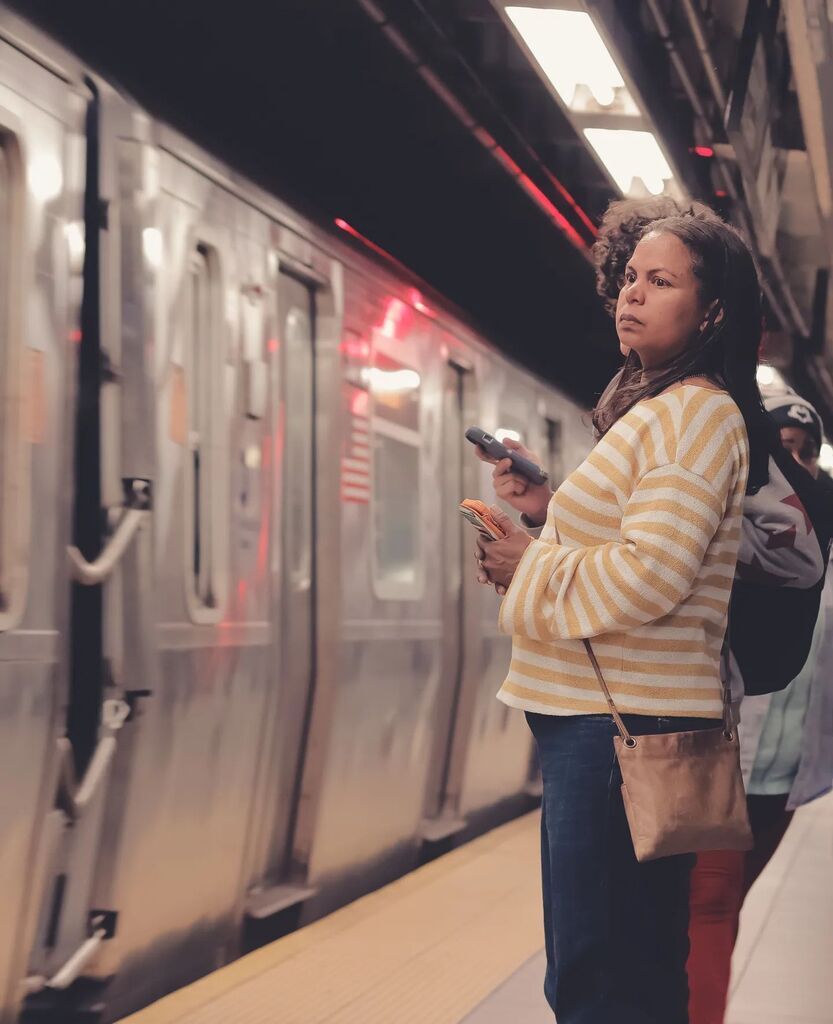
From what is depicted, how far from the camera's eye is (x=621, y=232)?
238cm

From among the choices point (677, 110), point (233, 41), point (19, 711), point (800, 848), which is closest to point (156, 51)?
point (233, 41)

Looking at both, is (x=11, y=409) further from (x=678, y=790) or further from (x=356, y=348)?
(x=356, y=348)

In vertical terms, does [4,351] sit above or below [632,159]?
below

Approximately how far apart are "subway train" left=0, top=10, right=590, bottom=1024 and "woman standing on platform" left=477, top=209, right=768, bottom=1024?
27.1 inches

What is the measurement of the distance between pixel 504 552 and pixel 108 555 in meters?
1.74

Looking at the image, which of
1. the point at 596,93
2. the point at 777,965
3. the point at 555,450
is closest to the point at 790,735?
the point at 777,965

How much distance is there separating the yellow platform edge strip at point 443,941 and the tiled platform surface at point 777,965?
10 cm

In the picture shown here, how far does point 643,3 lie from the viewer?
5.62 metres

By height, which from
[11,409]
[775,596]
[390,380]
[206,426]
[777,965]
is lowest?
[777,965]

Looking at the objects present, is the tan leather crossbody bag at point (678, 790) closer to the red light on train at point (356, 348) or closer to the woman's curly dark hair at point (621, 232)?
the woman's curly dark hair at point (621, 232)

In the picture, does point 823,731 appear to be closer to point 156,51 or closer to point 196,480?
point 196,480

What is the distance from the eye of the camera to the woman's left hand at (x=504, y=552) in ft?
6.76

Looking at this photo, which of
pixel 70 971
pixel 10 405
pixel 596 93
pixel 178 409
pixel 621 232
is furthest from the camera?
pixel 596 93

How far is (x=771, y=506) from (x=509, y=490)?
0.61m
